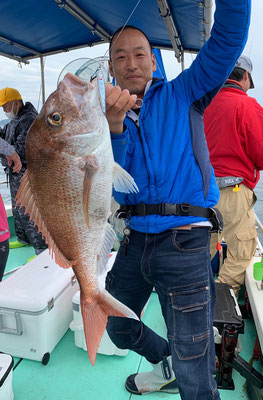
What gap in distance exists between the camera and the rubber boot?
235cm

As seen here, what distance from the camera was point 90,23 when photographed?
4547 millimetres

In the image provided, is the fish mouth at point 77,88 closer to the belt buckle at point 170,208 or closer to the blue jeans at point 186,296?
the belt buckle at point 170,208

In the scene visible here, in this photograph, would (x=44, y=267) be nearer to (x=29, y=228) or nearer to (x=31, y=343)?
(x=31, y=343)

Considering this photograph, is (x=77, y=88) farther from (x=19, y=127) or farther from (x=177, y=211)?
(x=19, y=127)

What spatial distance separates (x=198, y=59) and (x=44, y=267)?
2507 mm

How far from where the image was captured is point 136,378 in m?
2.47

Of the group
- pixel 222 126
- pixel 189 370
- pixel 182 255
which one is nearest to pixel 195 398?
pixel 189 370

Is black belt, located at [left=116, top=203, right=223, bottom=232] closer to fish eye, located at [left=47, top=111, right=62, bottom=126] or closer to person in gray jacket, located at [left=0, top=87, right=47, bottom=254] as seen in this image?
fish eye, located at [left=47, top=111, right=62, bottom=126]

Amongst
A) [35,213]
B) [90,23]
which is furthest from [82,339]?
[90,23]

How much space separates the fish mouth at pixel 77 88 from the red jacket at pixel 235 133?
8.72ft

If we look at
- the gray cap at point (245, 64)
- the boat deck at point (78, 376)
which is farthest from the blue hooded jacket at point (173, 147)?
the gray cap at point (245, 64)

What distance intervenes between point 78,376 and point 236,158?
2809 millimetres

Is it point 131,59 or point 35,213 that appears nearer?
point 35,213

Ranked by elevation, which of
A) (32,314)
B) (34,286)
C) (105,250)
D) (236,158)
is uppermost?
(236,158)
